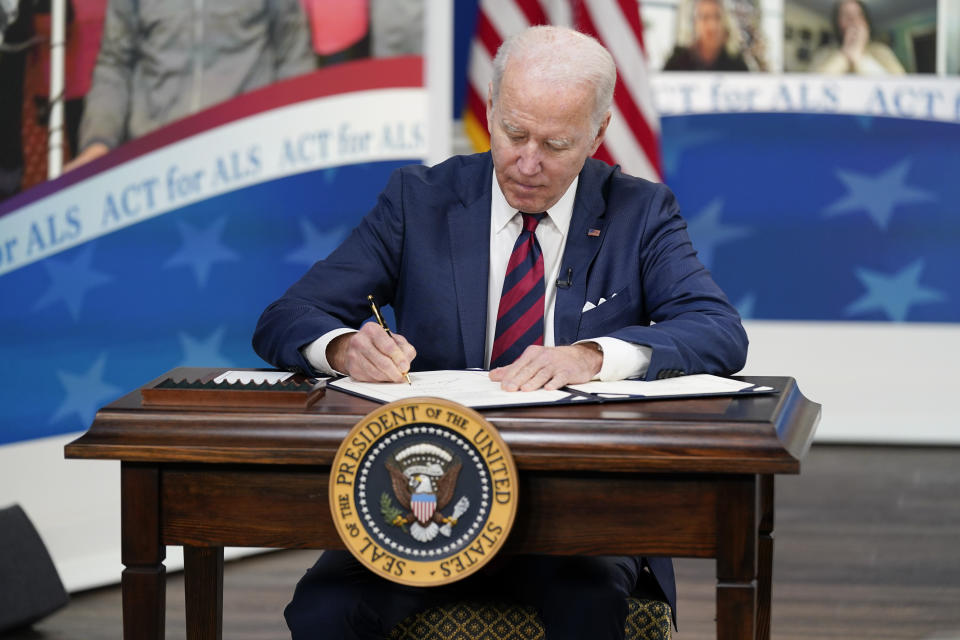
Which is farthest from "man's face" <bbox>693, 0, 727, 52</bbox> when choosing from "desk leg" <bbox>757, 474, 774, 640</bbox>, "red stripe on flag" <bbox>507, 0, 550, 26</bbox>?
"desk leg" <bbox>757, 474, 774, 640</bbox>

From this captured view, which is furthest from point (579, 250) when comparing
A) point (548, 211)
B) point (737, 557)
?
point (737, 557)

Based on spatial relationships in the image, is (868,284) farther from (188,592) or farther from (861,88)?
(188,592)

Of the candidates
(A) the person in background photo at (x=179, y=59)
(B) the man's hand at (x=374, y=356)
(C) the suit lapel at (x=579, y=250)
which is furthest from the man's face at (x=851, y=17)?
(B) the man's hand at (x=374, y=356)

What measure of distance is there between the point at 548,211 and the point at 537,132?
0.68ft

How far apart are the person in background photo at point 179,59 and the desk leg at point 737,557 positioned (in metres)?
2.44

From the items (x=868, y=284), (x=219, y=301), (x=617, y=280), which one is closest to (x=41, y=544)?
(x=219, y=301)

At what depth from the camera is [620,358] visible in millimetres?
2053

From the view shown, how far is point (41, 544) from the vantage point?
3.44 meters

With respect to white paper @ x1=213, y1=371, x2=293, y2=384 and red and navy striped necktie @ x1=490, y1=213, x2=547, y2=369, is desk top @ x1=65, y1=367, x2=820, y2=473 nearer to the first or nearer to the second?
white paper @ x1=213, y1=371, x2=293, y2=384

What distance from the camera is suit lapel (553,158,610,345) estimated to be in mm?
2381

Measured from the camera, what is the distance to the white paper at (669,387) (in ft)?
6.35

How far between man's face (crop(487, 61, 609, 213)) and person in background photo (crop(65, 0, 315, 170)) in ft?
5.37

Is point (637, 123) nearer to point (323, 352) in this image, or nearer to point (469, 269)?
point (469, 269)

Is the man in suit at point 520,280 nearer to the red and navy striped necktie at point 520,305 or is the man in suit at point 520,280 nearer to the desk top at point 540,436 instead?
the red and navy striped necktie at point 520,305
